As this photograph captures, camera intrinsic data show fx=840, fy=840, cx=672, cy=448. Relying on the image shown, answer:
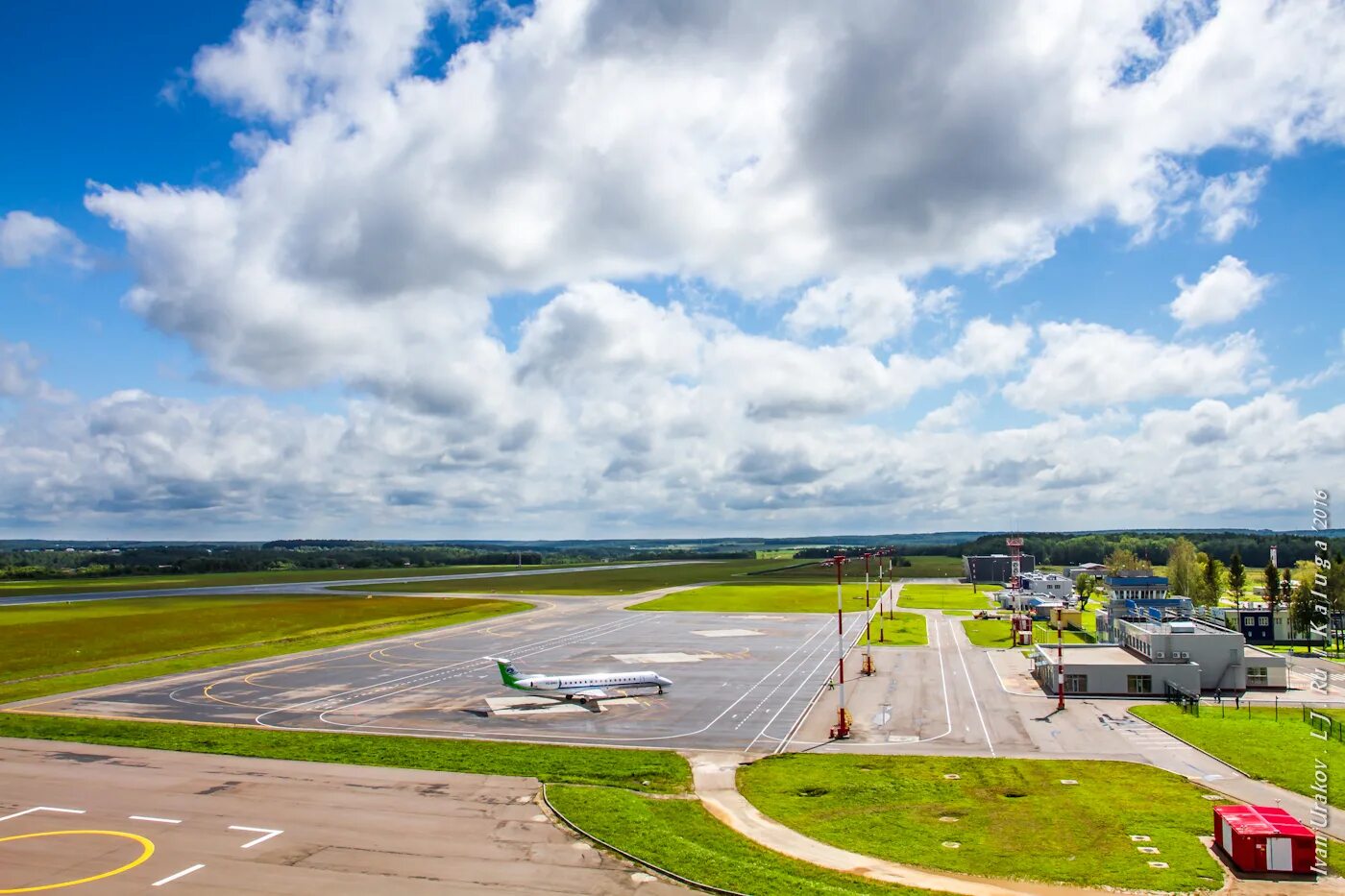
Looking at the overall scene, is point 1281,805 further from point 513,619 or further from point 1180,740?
point 513,619

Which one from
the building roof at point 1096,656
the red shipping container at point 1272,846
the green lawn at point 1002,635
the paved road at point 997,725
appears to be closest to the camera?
the red shipping container at point 1272,846

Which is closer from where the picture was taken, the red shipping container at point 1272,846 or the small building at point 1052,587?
the red shipping container at point 1272,846

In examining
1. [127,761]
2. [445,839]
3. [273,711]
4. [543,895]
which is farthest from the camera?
[273,711]

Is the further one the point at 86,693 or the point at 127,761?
the point at 86,693

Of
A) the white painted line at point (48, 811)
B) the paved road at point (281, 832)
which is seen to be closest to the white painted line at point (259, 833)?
the paved road at point (281, 832)

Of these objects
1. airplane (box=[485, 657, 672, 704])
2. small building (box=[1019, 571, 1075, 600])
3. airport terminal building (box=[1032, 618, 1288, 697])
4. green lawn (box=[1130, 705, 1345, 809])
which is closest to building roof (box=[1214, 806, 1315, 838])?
green lawn (box=[1130, 705, 1345, 809])

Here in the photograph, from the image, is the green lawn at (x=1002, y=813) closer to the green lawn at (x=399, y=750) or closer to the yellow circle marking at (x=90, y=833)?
the green lawn at (x=399, y=750)

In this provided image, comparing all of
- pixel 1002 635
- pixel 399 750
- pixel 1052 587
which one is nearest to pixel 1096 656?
pixel 1002 635

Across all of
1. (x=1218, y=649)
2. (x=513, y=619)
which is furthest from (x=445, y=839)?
(x=513, y=619)
